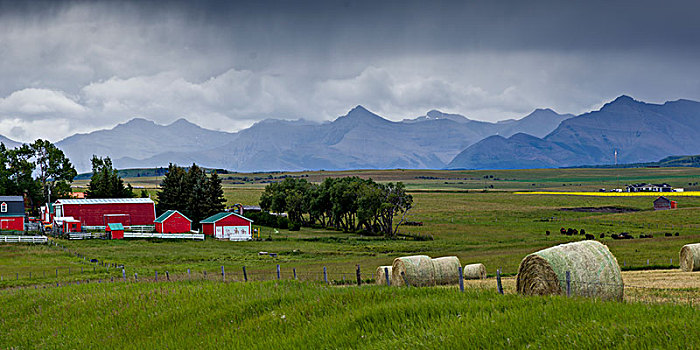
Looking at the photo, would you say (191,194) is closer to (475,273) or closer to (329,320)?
(475,273)

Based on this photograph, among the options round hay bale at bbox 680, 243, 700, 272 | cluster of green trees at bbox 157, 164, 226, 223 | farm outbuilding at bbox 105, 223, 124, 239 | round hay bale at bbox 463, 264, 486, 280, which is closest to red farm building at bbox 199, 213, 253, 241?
cluster of green trees at bbox 157, 164, 226, 223

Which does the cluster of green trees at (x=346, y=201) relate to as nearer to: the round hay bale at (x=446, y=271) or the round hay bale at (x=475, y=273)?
the round hay bale at (x=475, y=273)

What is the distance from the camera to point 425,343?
1037 cm

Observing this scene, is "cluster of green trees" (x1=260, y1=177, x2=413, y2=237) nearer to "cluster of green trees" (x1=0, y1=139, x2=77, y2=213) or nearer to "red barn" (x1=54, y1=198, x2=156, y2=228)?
"red barn" (x1=54, y1=198, x2=156, y2=228)

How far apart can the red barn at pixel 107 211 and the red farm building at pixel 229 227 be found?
12.5 metres

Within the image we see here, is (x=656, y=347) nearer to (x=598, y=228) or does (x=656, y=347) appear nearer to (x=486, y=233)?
(x=486, y=233)

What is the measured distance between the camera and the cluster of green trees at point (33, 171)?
4043 inches

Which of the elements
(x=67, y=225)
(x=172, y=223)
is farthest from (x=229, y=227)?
(x=67, y=225)

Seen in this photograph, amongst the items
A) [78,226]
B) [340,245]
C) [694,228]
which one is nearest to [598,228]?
[694,228]

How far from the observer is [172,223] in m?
81.0

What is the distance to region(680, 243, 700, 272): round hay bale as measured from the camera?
3203 cm

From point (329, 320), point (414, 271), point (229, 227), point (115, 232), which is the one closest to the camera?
point (329, 320)

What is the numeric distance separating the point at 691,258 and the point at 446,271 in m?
13.4

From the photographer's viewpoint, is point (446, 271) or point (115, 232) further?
point (115, 232)
